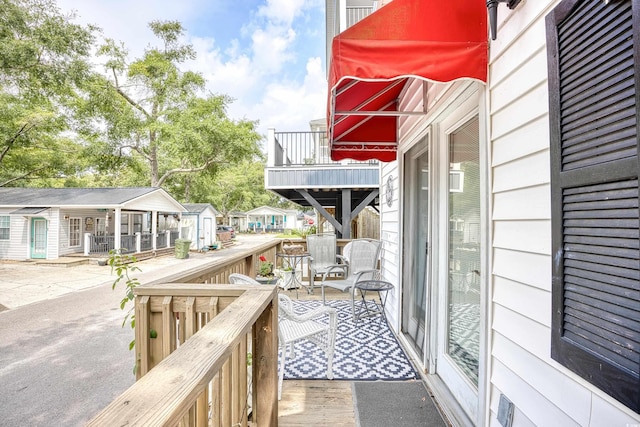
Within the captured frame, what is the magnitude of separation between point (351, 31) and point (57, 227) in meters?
14.8

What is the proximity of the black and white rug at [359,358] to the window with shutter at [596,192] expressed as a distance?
1.80 metres

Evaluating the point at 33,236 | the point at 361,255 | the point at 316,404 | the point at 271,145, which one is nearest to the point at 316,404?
the point at 316,404

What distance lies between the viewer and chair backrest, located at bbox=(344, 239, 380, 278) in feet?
16.1

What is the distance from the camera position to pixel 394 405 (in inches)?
86.6

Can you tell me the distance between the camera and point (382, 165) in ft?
16.3

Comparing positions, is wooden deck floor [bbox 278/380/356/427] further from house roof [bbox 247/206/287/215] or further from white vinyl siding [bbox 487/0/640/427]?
house roof [bbox 247/206/287/215]

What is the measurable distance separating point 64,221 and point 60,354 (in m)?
11.1

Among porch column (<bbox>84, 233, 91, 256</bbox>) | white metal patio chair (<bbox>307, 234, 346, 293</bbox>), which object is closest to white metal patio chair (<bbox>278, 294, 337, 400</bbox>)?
white metal patio chair (<bbox>307, 234, 346, 293</bbox>)

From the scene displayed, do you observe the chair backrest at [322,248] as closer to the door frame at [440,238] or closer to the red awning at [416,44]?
the door frame at [440,238]

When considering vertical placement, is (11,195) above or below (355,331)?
above

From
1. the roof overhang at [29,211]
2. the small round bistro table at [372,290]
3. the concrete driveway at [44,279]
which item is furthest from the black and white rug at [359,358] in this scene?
the roof overhang at [29,211]

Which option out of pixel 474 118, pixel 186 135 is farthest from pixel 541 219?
pixel 186 135

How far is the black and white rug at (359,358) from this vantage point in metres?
2.63

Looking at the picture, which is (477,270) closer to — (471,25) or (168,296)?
(471,25)
